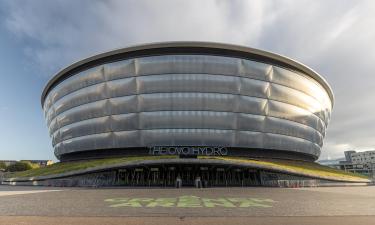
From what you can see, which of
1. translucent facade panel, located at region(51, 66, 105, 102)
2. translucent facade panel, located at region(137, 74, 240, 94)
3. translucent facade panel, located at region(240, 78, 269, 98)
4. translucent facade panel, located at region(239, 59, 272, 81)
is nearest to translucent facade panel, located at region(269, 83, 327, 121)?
translucent facade panel, located at region(240, 78, 269, 98)

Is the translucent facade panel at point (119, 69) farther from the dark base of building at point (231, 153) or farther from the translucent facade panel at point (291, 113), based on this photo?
the translucent facade panel at point (291, 113)

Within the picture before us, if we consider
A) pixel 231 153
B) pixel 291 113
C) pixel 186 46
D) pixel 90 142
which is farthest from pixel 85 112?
pixel 291 113

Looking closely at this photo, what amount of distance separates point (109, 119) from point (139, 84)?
8172 mm

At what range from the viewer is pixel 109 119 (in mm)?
48094

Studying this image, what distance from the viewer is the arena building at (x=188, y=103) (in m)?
45.0

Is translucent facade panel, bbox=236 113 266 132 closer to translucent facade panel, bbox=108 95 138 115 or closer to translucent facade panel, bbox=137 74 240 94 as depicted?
translucent facade panel, bbox=137 74 240 94

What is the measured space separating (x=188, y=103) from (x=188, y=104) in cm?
16

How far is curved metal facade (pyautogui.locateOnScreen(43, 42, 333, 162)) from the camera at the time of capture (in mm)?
45031

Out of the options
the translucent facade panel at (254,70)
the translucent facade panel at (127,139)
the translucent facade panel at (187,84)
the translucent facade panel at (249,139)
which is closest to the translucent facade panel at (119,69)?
the translucent facade panel at (187,84)

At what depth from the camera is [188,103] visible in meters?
45.2

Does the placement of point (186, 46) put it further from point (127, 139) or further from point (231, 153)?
point (231, 153)

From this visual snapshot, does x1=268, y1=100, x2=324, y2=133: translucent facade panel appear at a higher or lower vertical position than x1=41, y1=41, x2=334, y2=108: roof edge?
lower

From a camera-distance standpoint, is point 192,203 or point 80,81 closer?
point 192,203

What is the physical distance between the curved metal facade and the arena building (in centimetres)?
16
